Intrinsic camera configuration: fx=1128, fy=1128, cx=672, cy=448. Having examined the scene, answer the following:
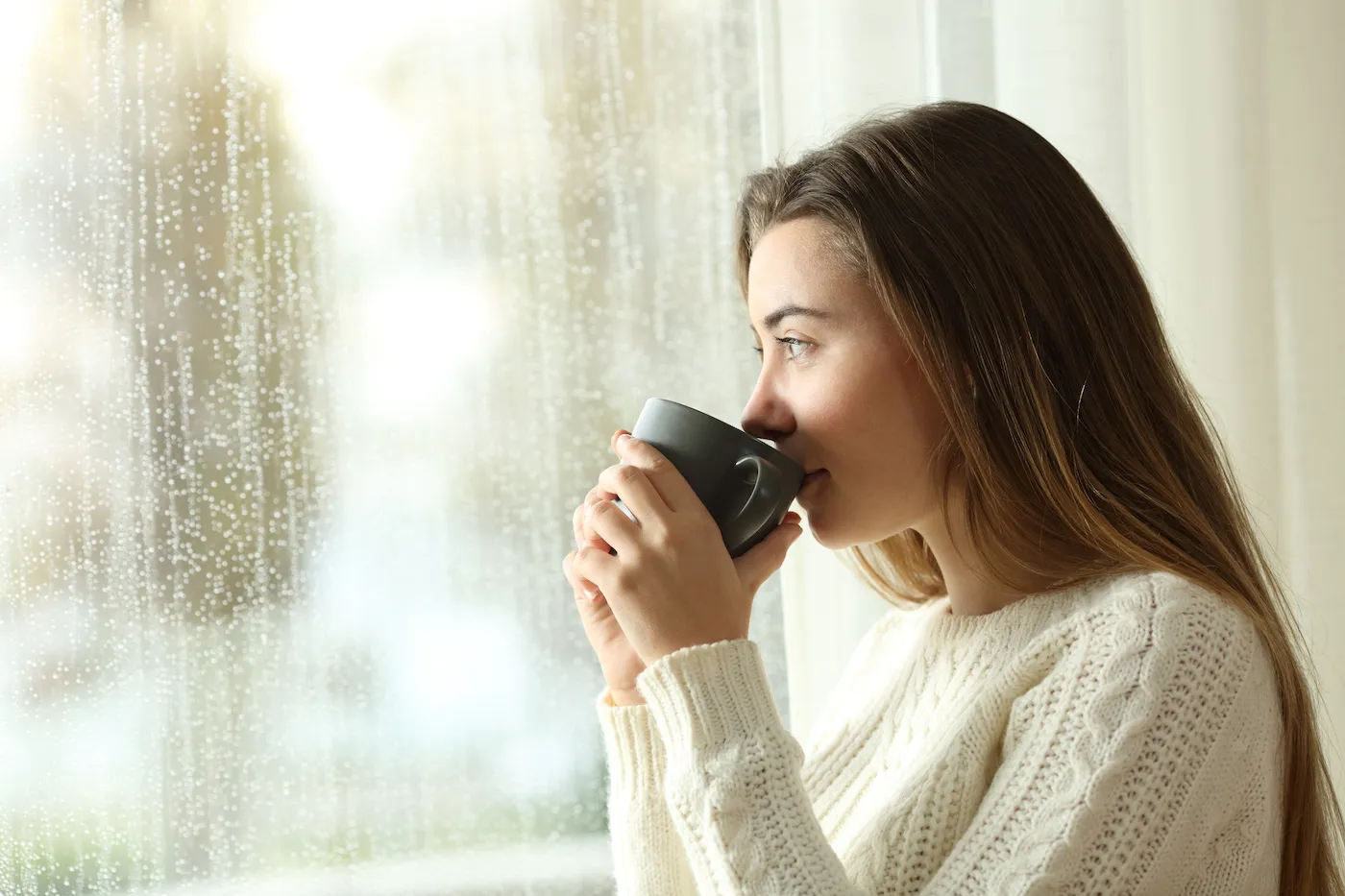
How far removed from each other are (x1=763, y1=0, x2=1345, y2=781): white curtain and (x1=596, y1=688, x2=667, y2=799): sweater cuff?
1.02ft

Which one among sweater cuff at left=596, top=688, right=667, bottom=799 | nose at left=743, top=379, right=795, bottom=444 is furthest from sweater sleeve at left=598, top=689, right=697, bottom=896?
nose at left=743, top=379, right=795, bottom=444

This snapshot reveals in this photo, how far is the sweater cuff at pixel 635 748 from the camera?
95 cm

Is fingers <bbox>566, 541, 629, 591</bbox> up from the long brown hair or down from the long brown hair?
down

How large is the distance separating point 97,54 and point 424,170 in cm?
34

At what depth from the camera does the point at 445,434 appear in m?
1.22

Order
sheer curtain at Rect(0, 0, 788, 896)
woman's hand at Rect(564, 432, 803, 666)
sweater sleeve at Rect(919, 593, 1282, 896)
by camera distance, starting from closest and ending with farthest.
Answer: sweater sleeve at Rect(919, 593, 1282, 896) → woman's hand at Rect(564, 432, 803, 666) → sheer curtain at Rect(0, 0, 788, 896)

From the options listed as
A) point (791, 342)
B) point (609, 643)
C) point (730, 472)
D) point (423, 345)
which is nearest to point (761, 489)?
point (730, 472)

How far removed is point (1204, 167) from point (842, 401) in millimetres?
651

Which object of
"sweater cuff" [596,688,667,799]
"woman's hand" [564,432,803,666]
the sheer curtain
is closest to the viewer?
"woman's hand" [564,432,803,666]

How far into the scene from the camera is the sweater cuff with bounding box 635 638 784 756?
29.9 inches

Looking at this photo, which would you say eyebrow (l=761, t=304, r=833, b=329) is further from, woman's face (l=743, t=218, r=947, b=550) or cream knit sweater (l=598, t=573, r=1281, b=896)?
cream knit sweater (l=598, t=573, r=1281, b=896)

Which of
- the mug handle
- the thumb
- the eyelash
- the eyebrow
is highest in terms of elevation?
the eyebrow

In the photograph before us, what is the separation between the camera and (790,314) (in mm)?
872

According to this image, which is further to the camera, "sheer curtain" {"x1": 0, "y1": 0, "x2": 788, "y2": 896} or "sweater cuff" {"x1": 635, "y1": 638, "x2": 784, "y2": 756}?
"sheer curtain" {"x1": 0, "y1": 0, "x2": 788, "y2": 896}
